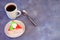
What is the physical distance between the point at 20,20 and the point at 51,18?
0.19 meters

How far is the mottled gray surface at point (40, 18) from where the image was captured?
3.19 feet

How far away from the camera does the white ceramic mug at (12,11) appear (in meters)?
0.98

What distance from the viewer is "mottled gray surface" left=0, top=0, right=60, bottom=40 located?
972 millimetres

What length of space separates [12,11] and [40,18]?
181mm

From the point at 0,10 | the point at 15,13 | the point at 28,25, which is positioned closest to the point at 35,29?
the point at 28,25

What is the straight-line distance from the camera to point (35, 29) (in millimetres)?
988

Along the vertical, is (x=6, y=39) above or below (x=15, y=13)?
below

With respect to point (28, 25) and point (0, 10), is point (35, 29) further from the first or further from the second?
point (0, 10)

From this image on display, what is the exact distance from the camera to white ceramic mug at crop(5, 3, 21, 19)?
3.22 feet

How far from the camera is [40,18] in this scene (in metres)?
1.03

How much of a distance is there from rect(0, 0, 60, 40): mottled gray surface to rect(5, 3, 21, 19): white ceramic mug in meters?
0.03

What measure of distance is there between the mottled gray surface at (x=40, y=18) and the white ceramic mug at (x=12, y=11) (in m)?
0.03

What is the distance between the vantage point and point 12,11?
0.98m

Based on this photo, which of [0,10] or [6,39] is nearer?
[6,39]
